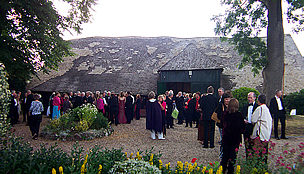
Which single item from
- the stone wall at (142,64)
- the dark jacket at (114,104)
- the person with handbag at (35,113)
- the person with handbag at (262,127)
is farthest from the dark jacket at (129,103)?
the person with handbag at (262,127)

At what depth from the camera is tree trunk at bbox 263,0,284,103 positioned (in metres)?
12.3

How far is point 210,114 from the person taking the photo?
25.1 feet

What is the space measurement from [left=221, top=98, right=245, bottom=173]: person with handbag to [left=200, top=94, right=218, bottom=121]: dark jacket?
2570 millimetres

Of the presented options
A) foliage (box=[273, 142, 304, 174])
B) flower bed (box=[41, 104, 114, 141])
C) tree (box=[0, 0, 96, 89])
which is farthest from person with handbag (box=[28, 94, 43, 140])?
foliage (box=[273, 142, 304, 174])

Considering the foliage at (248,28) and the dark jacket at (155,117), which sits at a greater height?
the foliage at (248,28)

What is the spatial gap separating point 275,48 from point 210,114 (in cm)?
746

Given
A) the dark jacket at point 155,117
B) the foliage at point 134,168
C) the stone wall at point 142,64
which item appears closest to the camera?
the foliage at point 134,168

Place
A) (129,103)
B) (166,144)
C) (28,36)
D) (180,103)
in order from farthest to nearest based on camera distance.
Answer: (129,103)
(180,103)
(28,36)
(166,144)

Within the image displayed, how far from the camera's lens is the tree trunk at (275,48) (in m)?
12.3

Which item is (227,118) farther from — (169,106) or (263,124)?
(169,106)

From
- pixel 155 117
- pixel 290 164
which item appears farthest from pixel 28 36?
pixel 290 164

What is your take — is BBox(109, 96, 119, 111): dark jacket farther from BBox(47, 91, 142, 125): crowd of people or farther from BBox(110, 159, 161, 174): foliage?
BBox(110, 159, 161, 174): foliage

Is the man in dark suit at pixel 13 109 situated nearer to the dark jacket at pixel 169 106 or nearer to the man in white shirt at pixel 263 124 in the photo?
the dark jacket at pixel 169 106

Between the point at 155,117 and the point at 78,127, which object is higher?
the point at 155,117
